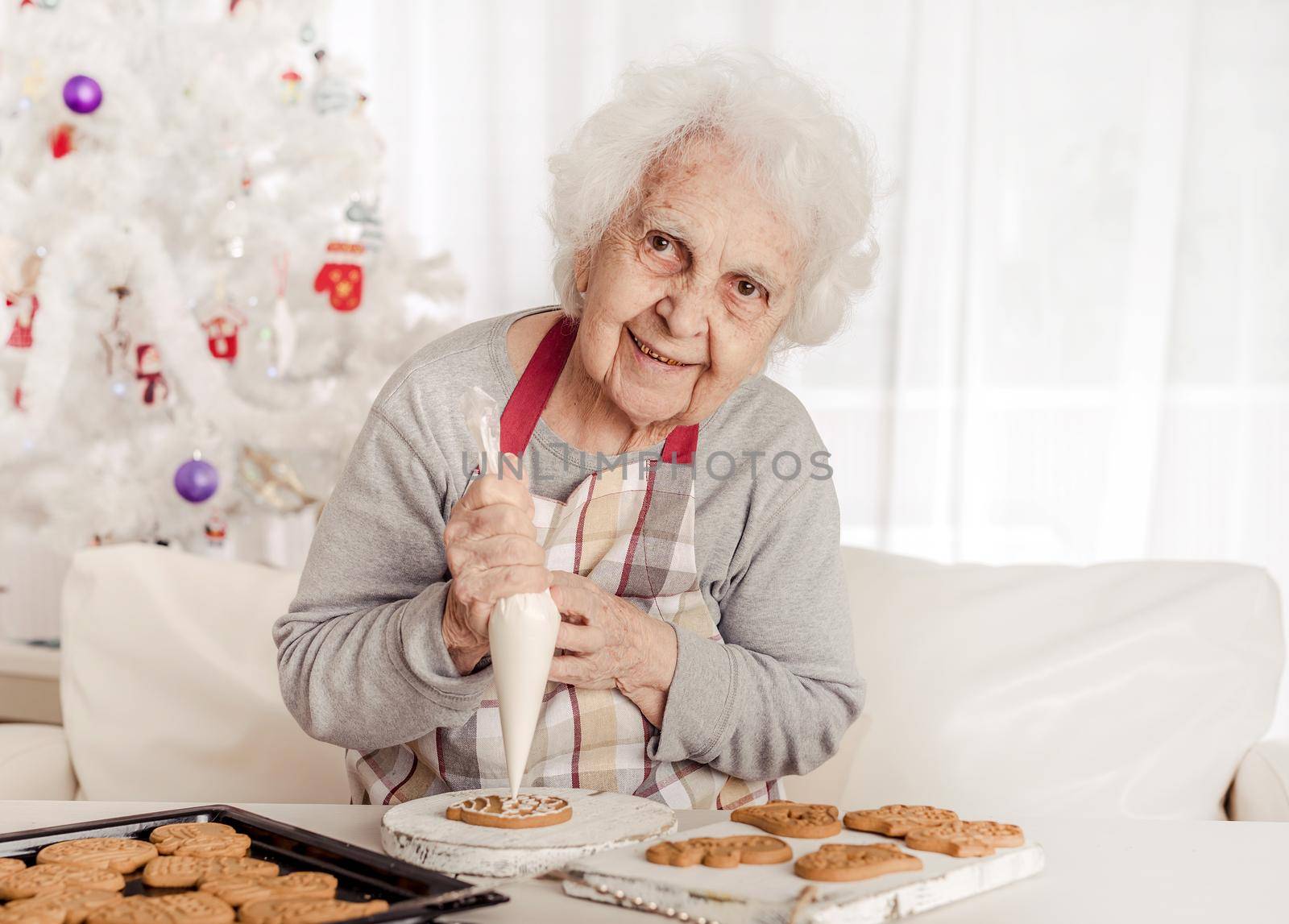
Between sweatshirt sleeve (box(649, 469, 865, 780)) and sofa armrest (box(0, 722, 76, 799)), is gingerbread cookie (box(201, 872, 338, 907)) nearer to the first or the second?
sweatshirt sleeve (box(649, 469, 865, 780))

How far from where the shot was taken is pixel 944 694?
1.73 meters

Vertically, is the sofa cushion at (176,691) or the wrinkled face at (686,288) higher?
the wrinkled face at (686,288)

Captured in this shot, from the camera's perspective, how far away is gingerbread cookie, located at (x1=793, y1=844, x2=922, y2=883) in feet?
2.50

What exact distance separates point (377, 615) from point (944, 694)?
2.88ft

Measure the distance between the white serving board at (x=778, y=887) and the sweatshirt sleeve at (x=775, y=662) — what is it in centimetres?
37

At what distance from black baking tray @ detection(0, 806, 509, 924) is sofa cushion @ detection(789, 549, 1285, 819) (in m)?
1.00

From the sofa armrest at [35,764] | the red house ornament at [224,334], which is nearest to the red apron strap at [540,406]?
the sofa armrest at [35,764]

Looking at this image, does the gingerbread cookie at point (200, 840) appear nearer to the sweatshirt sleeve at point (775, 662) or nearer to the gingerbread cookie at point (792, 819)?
the gingerbread cookie at point (792, 819)

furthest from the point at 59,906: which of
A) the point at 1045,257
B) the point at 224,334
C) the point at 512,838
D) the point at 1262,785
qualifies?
the point at 1045,257

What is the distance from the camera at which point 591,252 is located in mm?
1334

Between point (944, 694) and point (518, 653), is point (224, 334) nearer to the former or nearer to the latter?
point (944, 694)

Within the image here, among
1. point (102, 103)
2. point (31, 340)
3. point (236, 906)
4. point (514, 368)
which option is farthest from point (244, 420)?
point (236, 906)

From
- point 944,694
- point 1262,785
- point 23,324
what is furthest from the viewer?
point 23,324

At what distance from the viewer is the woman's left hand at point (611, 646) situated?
112cm
